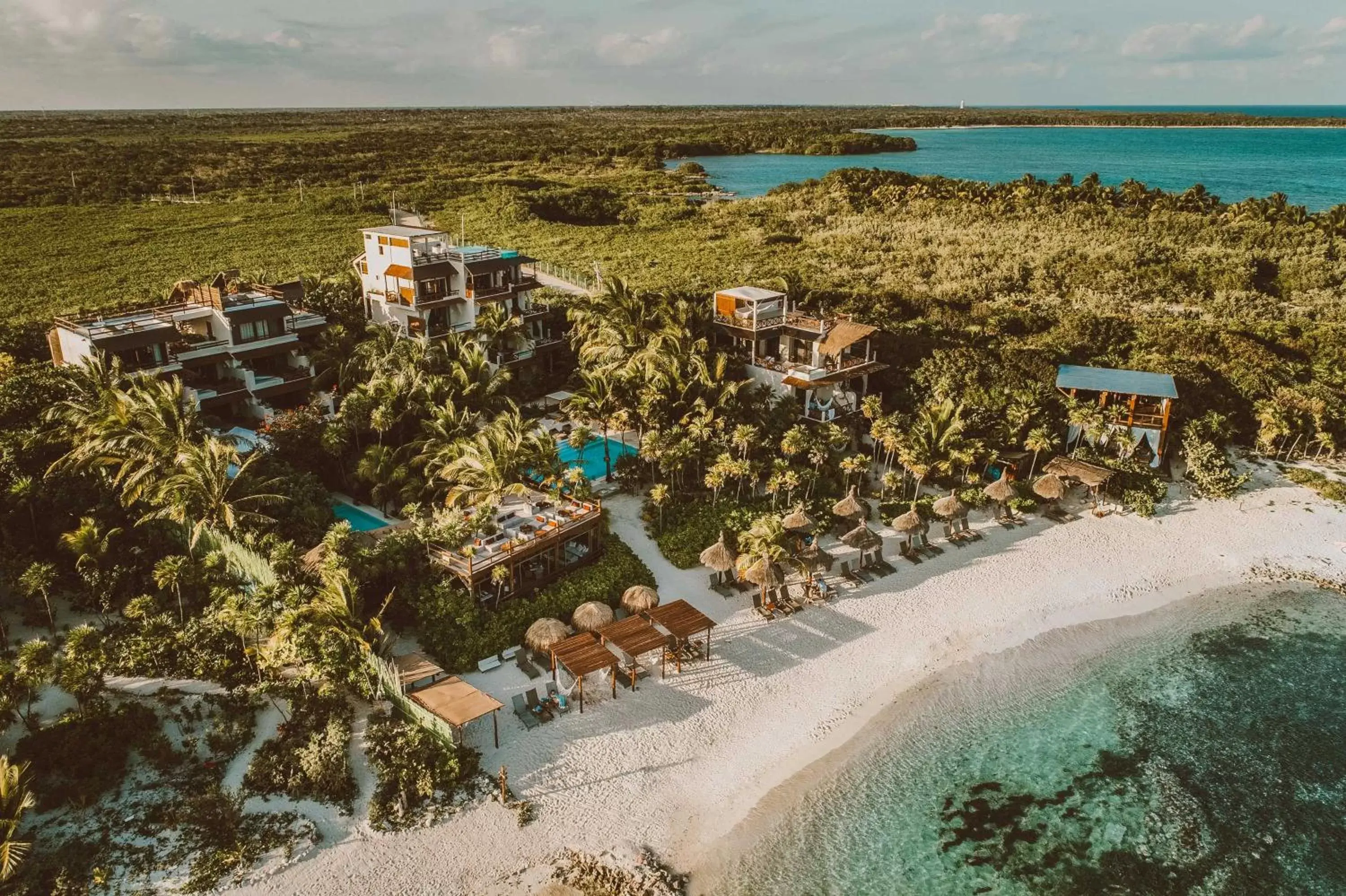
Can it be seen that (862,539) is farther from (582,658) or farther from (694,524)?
(582,658)

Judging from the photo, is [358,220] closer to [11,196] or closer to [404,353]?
[11,196]

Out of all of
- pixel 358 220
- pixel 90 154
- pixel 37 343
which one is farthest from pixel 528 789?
pixel 90 154

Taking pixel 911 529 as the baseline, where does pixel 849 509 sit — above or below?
above

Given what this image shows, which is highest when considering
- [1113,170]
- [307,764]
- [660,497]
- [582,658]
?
[1113,170]

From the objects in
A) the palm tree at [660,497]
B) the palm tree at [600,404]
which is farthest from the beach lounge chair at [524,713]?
the palm tree at [600,404]

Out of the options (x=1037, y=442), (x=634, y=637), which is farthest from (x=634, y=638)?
(x=1037, y=442)

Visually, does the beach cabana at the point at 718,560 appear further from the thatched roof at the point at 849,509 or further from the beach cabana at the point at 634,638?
the thatched roof at the point at 849,509

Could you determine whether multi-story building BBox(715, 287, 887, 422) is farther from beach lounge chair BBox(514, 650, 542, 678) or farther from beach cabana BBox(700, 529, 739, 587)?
beach lounge chair BBox(514, 650, 542, 678)
